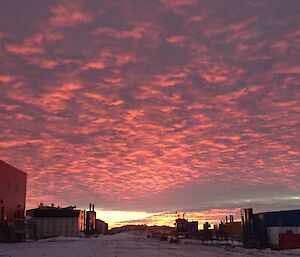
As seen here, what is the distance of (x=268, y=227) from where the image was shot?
64938 millimetres

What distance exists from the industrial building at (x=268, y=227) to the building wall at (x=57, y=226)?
68384mm

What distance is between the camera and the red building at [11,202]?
73.6m

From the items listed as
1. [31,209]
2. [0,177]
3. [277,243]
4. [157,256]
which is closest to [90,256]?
[157,256]

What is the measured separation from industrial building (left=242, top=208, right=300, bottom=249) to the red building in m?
41.1

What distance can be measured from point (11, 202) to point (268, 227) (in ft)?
153

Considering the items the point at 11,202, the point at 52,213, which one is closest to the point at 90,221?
the point at 52,213

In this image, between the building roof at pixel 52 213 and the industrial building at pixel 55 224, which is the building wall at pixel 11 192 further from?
the building roof at pixel 52 213

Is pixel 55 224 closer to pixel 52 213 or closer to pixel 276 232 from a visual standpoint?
pixel 52 213

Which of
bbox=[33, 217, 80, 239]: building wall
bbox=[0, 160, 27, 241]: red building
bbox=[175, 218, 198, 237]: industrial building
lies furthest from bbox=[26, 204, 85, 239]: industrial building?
bbox=[0, 160, 27, 241]: red building

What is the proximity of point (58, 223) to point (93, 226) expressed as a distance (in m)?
52.5

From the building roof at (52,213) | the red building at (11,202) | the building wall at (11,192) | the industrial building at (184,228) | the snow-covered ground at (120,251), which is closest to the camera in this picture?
the snow-covered ground at (120,251)

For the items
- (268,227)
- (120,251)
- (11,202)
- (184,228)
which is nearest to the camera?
(120,251)

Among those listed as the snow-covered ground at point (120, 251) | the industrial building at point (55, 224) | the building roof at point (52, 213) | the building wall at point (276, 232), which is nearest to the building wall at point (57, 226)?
the industrial building at point (55, 224)

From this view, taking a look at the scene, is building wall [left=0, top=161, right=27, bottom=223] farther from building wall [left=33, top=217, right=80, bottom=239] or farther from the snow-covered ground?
building wall [left=33, top=217, right=80, bottom=239]
